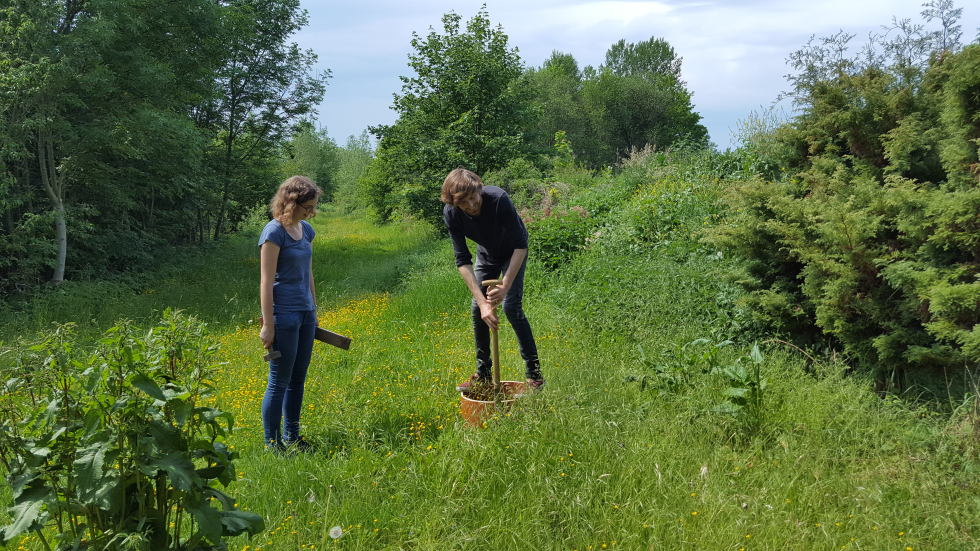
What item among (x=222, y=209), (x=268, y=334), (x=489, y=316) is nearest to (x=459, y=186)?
(x=489, y=316)

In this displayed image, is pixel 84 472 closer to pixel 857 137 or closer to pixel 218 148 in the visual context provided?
pixel 857 137

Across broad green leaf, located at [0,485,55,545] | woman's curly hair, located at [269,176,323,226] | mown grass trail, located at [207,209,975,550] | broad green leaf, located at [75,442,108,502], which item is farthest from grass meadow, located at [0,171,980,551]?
woman's curly hair, located at [269,176,323,226]

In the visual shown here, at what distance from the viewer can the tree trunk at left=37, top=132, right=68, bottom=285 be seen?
1016 centimetres

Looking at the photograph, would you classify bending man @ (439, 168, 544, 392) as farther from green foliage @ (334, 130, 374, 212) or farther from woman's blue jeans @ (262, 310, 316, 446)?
green foliage @ (334, 130, 374, 212)

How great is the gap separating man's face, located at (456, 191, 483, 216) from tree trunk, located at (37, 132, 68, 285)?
32.6ft

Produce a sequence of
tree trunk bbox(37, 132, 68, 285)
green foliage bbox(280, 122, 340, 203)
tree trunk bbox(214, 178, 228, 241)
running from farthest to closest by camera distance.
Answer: green foliage bbox(280, 122, 340, 203) → tree trunk bbox(214, 178, 228, 241) → tree trunk bbox(37, 132, 68, 285)

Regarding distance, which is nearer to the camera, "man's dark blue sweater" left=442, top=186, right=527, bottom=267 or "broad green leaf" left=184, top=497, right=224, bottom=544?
"broad green leaf" left=184, top=497, right=224, bottom=544

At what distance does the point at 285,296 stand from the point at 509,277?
60.0 inches

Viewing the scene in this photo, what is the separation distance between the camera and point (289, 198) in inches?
142

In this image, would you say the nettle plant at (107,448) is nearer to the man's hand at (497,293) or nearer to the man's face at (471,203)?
the man's hand at (497,293)

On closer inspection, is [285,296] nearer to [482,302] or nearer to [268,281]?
[268,281]

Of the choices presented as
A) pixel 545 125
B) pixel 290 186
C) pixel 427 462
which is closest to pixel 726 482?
pixel 427 462

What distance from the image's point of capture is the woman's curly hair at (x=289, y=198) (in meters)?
3.61

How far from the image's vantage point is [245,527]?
1.98 meters
